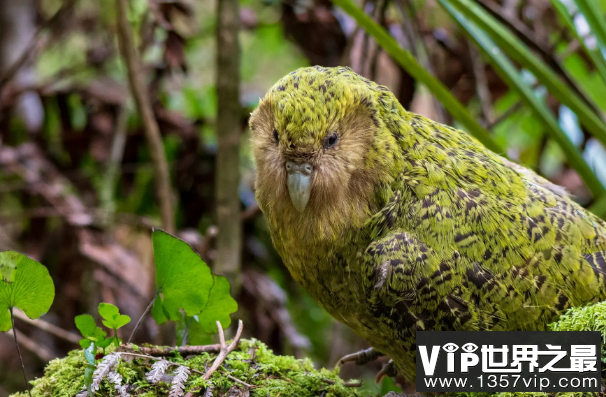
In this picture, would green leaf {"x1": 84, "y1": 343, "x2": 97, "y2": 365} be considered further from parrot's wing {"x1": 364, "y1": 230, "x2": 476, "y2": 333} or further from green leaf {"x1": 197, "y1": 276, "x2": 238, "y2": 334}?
parrot's wing {"x1": 364, "y1": 230, "x2": 476, "y2": 333}

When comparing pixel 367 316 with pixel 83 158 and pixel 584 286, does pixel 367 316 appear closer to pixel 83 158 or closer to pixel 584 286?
pixel 584 286

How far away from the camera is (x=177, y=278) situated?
1686 mm

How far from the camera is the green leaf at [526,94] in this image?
8.19 ft

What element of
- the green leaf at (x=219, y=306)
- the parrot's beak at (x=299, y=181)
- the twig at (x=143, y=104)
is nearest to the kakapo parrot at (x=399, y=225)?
the parrot's beak at (x=299, y=181)

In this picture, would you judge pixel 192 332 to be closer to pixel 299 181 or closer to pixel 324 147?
pixel 299 181

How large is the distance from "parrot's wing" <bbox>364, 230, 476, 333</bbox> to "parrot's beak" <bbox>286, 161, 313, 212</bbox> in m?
0.27

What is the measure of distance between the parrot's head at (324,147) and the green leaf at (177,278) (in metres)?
0.39

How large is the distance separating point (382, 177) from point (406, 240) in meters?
0.23

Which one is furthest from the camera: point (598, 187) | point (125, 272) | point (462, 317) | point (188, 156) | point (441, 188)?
point (188, 156)

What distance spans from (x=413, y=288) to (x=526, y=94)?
50.4 inches

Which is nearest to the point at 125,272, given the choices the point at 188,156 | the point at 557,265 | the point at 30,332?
the point at 188,156

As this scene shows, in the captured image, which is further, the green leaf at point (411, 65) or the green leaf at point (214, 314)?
the green leaf at point (411, 65)

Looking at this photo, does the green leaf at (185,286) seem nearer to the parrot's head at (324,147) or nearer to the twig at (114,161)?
the parrot's head at (324,147)

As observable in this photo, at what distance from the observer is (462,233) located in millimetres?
1868
